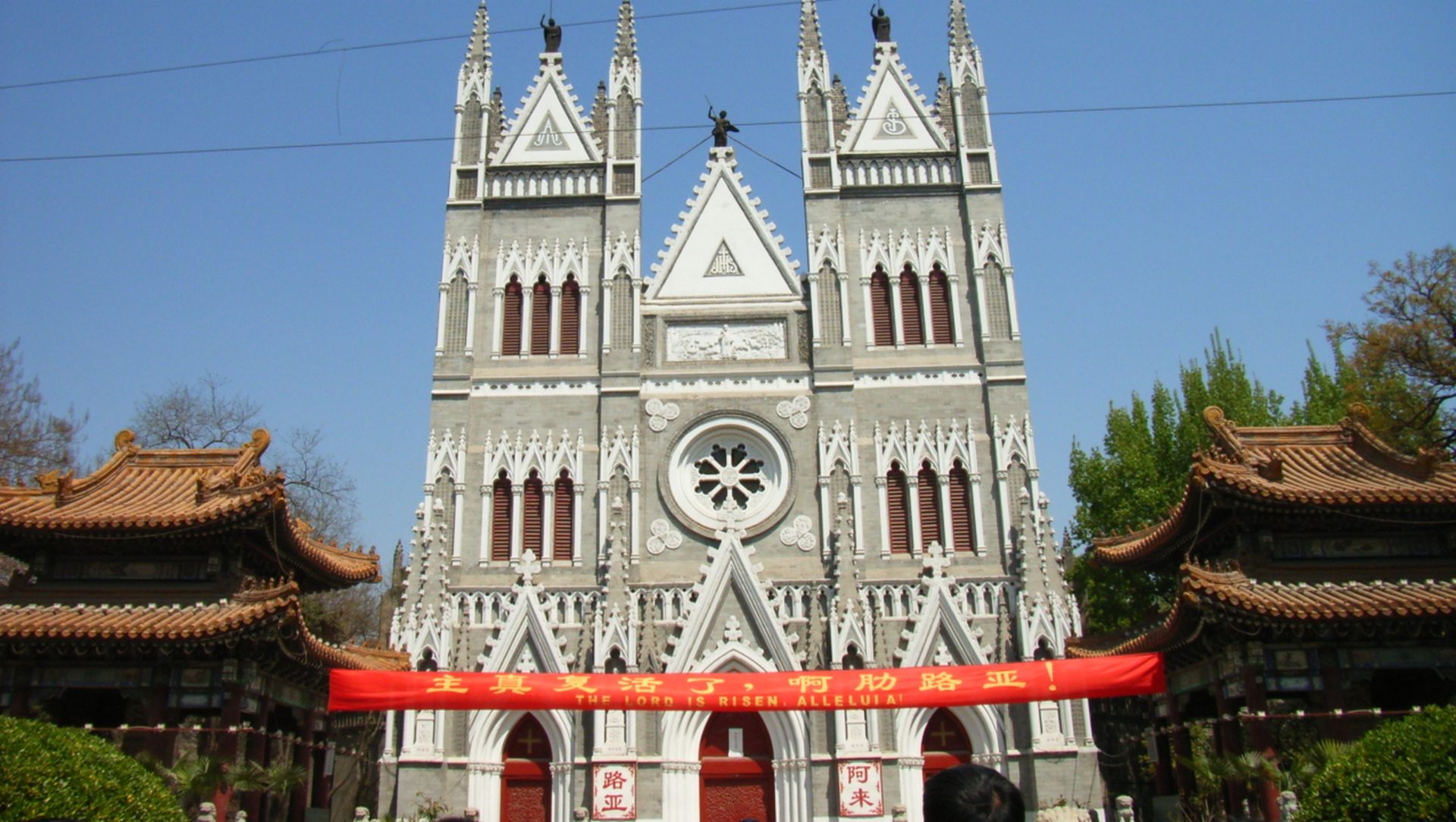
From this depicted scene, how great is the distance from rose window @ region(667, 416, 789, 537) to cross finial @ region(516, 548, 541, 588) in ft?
11.0

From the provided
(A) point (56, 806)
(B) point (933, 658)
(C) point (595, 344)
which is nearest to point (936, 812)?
(A) point (56, 806)

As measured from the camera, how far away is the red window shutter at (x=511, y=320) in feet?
90.9

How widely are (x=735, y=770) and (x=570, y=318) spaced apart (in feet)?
37.1

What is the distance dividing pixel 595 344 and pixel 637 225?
3.17 meters

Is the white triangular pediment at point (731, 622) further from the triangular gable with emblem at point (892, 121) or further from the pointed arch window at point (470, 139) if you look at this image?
the pointed arch window at point (470, 139)

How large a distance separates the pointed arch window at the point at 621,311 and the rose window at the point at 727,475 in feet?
8.96

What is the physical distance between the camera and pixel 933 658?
2381cm

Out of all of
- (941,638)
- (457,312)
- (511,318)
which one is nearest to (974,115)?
(511,318)

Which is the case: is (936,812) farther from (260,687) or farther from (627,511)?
(627,511)

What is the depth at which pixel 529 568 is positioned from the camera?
2488 cm

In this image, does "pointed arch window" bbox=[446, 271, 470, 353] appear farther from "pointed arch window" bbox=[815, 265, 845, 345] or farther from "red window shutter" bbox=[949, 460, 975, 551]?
"red window shutter" bbox=[949, 460, 975, 551]

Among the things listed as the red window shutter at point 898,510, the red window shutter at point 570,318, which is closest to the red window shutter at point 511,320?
the red window shutter at point 570,318

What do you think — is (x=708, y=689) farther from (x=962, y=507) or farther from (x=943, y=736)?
(x=962, y=507)

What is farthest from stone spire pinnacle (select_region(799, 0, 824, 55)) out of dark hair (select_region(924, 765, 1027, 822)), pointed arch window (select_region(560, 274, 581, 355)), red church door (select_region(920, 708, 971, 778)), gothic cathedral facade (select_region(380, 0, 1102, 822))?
dark hair (select_region(924, 765, 1027, 822))
